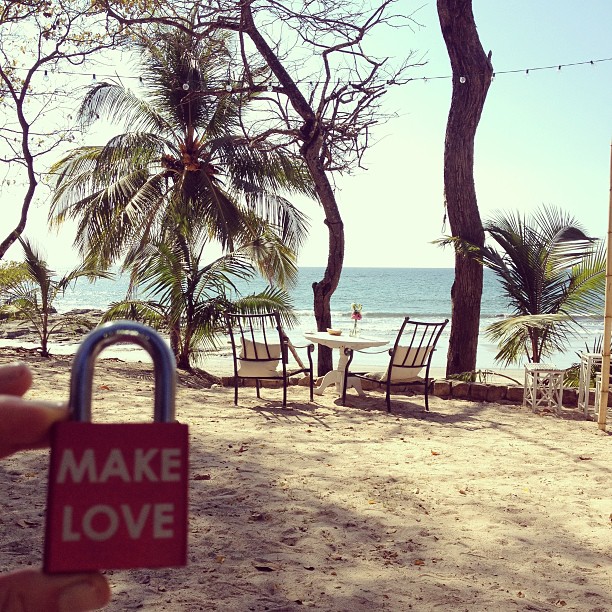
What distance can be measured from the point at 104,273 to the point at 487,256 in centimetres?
576

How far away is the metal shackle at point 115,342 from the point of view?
1.19 ft

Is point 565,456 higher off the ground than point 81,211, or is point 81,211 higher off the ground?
point 81,211

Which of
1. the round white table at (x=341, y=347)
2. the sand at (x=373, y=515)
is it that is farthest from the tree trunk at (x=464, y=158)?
the sand at (x=373, y=515)

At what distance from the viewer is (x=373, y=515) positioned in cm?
433

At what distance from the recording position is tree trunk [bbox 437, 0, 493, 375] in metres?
10.4

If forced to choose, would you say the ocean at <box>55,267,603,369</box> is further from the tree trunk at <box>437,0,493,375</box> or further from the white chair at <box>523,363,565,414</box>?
the white chair at <box>523,363,565,414</box>

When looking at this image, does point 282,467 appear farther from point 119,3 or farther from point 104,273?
point 119,3

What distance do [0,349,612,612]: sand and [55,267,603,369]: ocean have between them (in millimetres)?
12787

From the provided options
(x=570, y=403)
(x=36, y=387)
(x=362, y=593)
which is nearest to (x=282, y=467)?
(x=362, y=593)

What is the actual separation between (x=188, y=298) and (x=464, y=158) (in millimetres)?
4392

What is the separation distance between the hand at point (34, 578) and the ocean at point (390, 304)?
62.6 ft

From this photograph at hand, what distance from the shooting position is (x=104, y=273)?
452 inches

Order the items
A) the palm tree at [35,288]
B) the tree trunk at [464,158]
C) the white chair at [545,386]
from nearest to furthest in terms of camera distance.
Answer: the white chair at [545,386], the tree trunk at [464,158], the palm tree at [35,288]

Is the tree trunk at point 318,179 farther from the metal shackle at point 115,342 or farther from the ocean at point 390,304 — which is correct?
the metal shackle at point 115,342
